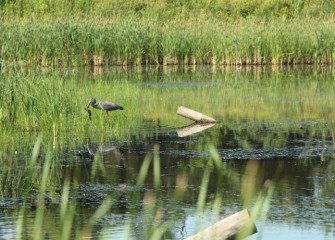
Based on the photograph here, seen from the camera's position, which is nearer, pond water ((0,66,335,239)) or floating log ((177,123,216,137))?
pond water ((0,66,335,239))

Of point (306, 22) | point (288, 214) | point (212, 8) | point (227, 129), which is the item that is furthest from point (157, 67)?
point (288, 214)

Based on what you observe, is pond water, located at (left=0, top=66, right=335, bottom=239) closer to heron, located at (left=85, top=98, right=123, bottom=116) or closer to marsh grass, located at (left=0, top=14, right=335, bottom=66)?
heron, located at (left=85, top=98, right=123, bottom=116)

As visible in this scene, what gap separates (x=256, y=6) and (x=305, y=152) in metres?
27.7

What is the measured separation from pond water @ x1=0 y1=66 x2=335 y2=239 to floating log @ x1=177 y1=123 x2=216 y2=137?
0.03 m

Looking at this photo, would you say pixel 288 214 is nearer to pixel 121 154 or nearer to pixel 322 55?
pixel 121 154

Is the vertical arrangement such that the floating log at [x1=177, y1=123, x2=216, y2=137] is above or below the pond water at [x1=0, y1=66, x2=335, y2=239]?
below

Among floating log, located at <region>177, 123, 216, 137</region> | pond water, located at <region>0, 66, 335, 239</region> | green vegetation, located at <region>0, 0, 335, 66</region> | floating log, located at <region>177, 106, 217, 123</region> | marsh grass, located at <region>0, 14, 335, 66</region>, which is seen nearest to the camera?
pond water, located at <region>0, 66, 335, 239</region>

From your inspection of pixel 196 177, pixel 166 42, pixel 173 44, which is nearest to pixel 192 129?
pixel 196 177

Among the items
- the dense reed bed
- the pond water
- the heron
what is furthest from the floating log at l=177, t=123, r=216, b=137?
the heron

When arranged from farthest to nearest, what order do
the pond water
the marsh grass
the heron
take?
the marsh grass < the heron < the pond water

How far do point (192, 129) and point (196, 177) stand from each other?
3897 mm

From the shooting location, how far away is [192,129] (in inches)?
530

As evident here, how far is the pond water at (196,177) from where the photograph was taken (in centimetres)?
726

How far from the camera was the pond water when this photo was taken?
726 centimetres
